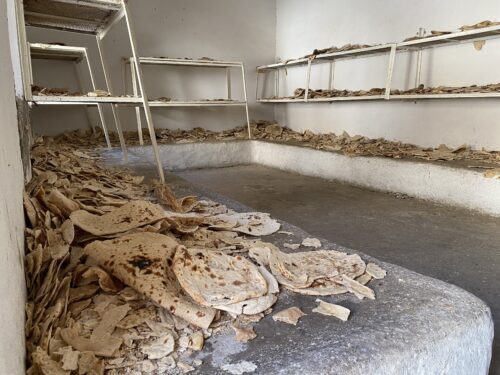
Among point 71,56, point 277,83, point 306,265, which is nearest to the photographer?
point 306,265

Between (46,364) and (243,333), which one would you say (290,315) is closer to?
(243,333)

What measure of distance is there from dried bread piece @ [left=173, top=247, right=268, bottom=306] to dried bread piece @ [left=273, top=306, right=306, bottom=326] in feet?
0.22

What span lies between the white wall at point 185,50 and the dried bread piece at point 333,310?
14.7 feet

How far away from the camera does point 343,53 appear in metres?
4.29

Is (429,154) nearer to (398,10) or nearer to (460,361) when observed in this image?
(398,10)

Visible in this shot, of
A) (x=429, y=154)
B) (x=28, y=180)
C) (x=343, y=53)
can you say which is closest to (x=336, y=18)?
(x=343, y=53)

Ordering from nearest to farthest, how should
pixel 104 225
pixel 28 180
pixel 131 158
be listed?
pixel 104 225 < pixel 28 180 < pixel 131 158

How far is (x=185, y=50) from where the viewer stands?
537 centimetres

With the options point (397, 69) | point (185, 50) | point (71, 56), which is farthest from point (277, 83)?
point (71, 56)

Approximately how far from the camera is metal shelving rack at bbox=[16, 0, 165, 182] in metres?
1.77

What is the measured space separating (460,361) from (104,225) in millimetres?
1001

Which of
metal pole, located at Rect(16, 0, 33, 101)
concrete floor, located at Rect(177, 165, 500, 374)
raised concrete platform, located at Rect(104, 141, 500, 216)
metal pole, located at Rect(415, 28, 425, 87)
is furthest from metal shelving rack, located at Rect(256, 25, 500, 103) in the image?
metal pole, located at Rect(16, 0, 33, 101)

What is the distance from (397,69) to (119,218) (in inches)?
151

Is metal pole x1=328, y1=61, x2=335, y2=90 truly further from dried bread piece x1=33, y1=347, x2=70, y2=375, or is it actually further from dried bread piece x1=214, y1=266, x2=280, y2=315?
dried bread piece x1=33, y1=347, x2=70, y2=375
